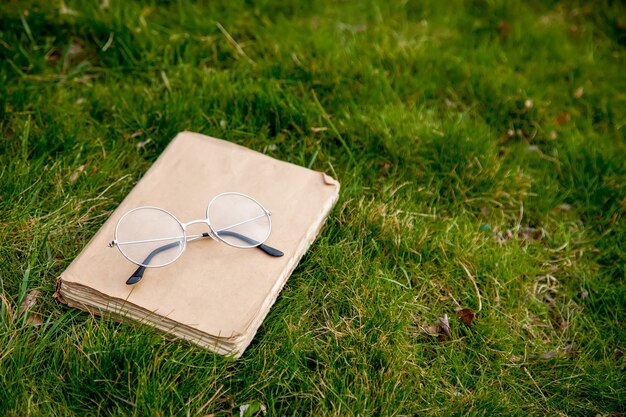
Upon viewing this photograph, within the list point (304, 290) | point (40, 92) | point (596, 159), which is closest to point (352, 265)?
point (304, 290)

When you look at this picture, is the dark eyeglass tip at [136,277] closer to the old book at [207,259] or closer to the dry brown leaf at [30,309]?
the old book at [207,259]

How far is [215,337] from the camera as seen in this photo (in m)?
2.21

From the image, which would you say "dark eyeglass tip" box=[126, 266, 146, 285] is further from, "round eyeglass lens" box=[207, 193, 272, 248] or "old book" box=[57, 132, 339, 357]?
"round eyeglass lens" box=[207, 193, 272, 248]

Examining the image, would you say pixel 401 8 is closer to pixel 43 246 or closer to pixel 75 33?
pixel 75 33

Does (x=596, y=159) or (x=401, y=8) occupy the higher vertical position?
(x=401, y=8)

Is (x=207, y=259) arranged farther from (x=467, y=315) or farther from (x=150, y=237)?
(x=467, y=315)

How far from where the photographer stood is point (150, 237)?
2412mm

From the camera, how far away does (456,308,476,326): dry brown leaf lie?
268 centimetres

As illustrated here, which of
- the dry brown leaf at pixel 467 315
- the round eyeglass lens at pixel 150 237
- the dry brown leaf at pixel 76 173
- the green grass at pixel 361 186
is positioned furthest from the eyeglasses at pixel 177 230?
the dry brown leaf at pixel 467 315

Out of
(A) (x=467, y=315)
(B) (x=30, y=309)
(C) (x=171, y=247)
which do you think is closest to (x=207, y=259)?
(C) (x=171, y=247)

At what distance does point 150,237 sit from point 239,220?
1.22 feet

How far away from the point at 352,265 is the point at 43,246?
53.5 inches

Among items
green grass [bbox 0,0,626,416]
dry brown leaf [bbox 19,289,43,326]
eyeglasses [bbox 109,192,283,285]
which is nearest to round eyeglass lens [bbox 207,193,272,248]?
eyeglasses [bbox 109,192,283,285]

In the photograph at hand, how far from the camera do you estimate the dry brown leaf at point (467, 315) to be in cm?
268
